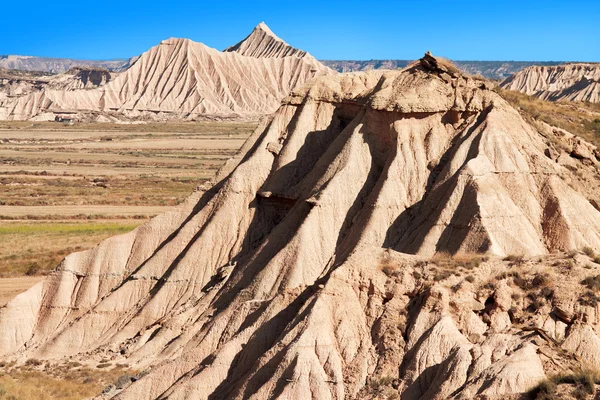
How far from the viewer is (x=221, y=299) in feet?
79.6

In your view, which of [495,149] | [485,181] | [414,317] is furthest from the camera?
[495,149]

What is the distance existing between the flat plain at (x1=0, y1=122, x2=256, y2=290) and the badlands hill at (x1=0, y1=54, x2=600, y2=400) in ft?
34.6

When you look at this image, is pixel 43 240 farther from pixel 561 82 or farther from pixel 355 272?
pixel 561 82

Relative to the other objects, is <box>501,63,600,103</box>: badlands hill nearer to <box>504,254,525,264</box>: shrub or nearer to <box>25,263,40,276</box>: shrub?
<box>25,263,40,276</box>: shrub

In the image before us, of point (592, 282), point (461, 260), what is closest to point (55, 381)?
point (461, 260)

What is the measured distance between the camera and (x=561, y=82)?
162m

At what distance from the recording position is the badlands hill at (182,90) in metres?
168

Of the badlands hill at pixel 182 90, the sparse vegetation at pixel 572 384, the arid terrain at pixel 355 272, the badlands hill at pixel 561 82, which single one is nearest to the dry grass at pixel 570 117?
the arid terrain at pixel 355 272

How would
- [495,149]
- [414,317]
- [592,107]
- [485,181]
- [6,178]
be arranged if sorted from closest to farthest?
[414,317] → [485,181] → [495,149] → [592,107] → [6,178]

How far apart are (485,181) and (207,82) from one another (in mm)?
154249

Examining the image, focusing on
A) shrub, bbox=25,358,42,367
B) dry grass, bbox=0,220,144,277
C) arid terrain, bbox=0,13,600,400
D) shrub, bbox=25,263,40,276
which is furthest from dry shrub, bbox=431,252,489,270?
dry grass, bbox=0,220,144,277

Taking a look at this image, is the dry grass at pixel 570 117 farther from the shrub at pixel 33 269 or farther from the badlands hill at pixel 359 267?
the shrub at pixel 33 269

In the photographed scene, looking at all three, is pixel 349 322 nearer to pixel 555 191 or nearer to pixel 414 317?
pixel 414 317

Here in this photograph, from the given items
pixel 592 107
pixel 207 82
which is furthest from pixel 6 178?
pixel 207 82
